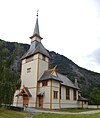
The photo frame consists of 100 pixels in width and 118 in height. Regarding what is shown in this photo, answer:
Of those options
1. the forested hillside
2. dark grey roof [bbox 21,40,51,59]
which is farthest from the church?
the forested hillside

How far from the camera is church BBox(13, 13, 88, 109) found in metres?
31.0

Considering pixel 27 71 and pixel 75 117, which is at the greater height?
pixel 27 71

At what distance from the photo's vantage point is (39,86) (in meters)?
32.3

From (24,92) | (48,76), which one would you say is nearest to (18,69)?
(24,92)

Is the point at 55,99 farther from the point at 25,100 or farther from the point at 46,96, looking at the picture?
the point at 25,100

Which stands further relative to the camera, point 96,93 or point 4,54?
point 96,93

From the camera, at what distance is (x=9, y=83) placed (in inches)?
769

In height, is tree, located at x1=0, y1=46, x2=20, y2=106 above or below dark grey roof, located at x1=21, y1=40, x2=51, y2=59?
below

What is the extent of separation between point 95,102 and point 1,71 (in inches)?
1497

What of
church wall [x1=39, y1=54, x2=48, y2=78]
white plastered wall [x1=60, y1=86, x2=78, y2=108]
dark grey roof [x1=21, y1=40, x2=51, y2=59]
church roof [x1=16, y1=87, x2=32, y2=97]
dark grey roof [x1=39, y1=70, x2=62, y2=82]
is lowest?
white plastered wall [x1=60, y1=86, x2=78, y2=108]

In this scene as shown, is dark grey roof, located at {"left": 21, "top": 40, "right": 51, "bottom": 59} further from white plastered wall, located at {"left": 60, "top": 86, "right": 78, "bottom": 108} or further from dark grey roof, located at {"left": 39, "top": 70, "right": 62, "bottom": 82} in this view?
white plastered wall, located at {"left": 60, "top": 86, "right": 78, "bottom": 108}

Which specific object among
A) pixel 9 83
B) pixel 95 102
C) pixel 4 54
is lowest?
pixel 95 102

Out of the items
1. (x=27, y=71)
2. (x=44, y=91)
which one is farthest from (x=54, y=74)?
(x=27, y=71)

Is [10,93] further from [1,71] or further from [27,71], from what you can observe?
[27,71]
